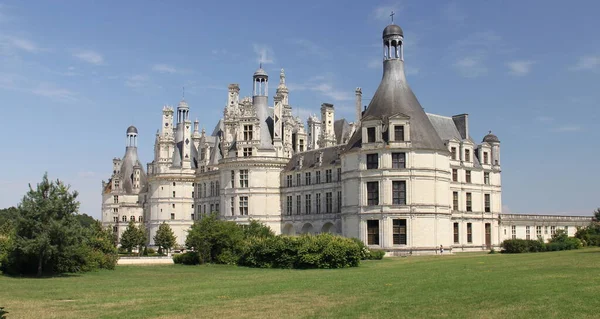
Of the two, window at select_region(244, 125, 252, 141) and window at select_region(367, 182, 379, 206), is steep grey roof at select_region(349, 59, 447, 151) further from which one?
window at select_region(244, 125, 252, 141)

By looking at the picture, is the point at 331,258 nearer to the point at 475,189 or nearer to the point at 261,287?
the point at 261,287

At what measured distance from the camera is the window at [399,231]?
5706 centimetres

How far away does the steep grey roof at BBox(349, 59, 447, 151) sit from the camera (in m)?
58.0

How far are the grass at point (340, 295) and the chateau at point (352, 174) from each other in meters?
23.8

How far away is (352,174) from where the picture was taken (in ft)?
195

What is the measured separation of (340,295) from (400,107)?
3748cm

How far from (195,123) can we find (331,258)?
190 feet

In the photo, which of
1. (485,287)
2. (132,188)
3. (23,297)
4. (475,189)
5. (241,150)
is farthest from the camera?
(132,188)

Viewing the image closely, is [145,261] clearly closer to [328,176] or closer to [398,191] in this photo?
[328,176]

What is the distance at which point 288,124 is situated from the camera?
251 feet

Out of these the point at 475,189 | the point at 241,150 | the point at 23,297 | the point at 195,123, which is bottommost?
the point at 23,297

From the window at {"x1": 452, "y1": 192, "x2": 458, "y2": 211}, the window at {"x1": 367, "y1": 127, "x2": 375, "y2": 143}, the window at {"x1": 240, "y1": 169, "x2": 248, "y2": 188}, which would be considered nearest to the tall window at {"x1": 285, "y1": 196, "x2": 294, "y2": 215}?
the window at {"x1": 240, "y1": 169, "x2": 248, "y2": 188}

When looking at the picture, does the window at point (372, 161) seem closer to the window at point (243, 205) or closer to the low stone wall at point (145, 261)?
the low stone wall at point (145, 261)

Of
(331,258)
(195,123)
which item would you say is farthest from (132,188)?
(331,258)
